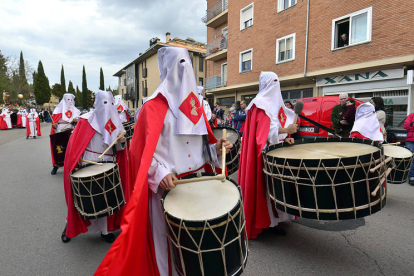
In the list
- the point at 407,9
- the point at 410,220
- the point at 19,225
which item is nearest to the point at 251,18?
the point at 407,9

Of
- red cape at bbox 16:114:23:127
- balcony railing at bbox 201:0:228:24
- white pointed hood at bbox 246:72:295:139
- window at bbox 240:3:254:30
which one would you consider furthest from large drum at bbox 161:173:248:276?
red cape at bbox 16:114:23:127

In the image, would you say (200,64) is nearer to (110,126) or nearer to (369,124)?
Result: (369,124)

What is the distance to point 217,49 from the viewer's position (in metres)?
22.5

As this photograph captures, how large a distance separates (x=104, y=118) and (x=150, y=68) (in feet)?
119

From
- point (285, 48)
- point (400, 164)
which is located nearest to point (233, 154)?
point (400, 164)

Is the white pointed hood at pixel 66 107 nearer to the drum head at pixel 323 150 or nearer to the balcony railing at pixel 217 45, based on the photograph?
the drum head at pixel 323 150

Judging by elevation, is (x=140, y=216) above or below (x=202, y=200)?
below

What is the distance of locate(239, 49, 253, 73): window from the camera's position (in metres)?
18.1

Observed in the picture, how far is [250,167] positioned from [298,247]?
46.9 inches

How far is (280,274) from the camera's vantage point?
269cm

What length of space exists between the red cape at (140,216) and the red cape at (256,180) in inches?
65.0

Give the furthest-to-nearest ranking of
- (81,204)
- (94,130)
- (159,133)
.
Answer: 1. (94,130)
2. (81,204)
3. (159,133)

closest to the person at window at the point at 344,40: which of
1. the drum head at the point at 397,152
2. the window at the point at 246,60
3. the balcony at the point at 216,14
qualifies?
the window at the point at 246,60

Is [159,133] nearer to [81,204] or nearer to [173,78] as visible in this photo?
[173,78]
